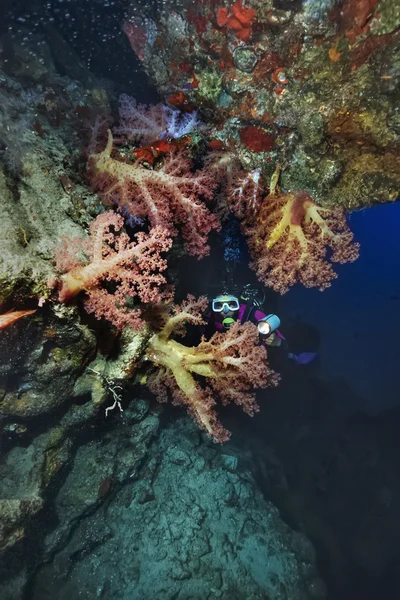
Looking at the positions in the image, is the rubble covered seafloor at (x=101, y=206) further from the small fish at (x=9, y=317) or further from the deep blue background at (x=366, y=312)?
the deep blue background at (x=366, y=312)

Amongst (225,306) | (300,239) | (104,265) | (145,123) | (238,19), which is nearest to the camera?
(104,265)

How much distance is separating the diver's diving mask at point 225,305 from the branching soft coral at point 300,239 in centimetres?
124

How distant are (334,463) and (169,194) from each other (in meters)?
12.1

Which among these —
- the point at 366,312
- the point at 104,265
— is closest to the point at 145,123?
the point at 104,265

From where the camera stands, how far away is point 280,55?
3.88 meters

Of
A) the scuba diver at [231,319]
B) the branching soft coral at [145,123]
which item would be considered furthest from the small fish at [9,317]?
the scuba diver at [231,319]

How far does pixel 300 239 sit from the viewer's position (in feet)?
14.1

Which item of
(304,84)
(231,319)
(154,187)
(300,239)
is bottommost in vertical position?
(231,319)

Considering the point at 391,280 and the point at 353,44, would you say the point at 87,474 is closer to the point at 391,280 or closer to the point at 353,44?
the point at 353,44

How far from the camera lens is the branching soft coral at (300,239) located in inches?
165

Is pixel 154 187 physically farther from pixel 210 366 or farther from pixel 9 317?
pixel 210 366

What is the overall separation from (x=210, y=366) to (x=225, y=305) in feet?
5.95

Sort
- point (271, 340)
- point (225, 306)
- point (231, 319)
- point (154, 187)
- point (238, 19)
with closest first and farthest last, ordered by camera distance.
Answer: point (154, 187), point (238, 19), point (231, 319), point (225, 306), point (271, 340)

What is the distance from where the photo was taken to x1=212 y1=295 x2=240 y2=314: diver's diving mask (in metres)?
5.65
